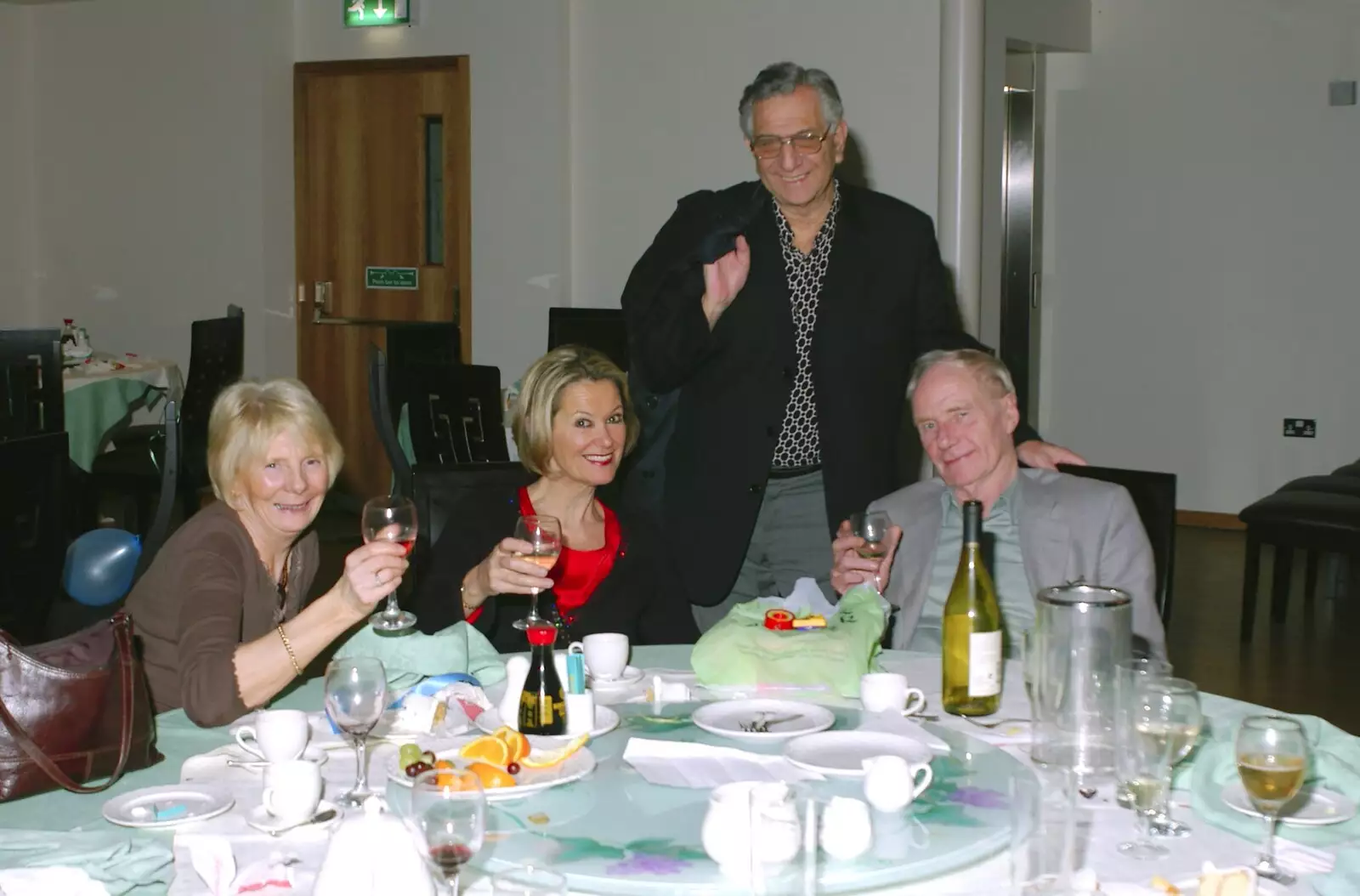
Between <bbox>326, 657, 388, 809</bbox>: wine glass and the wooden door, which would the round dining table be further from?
the wooden door

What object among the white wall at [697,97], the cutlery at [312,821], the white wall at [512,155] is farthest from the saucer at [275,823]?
the white wall at [512,155]

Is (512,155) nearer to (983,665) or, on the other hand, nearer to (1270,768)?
(983,665)

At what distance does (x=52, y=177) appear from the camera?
874cm

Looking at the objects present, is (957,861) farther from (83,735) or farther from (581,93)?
(581,93)

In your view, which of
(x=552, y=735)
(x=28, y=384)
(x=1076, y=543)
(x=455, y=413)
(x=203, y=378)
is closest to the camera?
(x=552, y=735)

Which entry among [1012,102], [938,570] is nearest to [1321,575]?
[1012,102]

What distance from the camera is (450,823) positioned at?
4.39ft

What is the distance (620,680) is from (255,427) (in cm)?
73

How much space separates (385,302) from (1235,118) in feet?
14.9

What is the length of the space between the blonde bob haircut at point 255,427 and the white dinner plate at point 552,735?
0.66 m

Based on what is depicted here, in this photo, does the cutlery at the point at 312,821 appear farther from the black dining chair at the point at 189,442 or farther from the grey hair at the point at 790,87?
the black dining chair at the point at 189,442

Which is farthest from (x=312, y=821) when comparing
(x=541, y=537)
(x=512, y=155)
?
(x=512, y=155)

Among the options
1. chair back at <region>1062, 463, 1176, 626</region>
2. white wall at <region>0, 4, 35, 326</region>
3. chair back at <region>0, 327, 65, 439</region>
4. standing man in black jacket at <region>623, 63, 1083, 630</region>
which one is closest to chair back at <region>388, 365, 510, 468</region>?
chair back at <region>0, 327, 65, 439</region>

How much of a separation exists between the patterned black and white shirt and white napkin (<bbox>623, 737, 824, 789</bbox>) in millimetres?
1382
